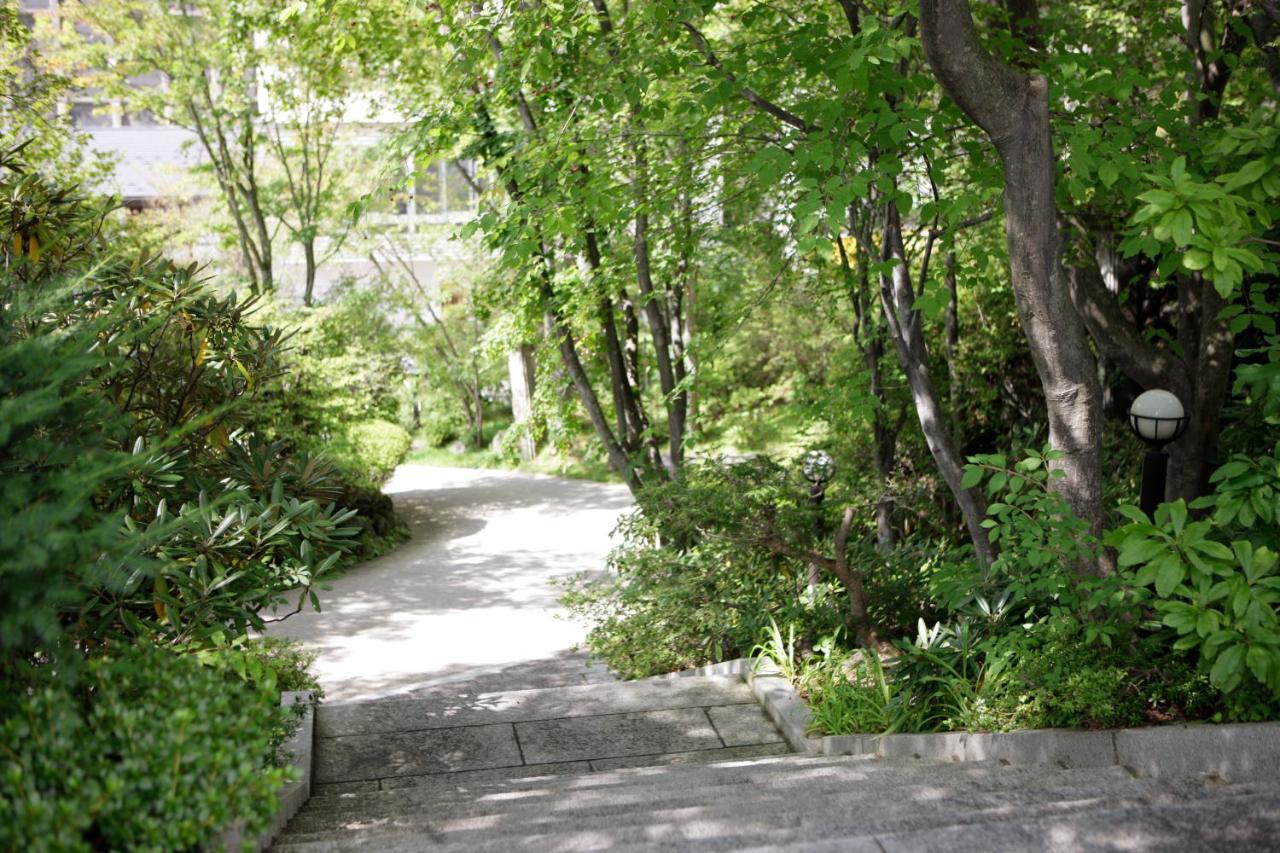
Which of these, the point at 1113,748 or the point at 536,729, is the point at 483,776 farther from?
the point at 1113,748

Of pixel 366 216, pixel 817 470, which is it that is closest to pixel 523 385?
pixel 366 216

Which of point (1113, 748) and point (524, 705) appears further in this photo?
point (524, 705)

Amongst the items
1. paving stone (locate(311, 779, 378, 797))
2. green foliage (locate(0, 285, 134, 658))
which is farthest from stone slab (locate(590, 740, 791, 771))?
green foliage (locate(0, 285, 134, 658))

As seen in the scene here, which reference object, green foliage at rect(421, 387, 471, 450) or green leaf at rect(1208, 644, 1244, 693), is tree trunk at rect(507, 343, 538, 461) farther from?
green leaf at rect(1208, 644, 1244, 693)

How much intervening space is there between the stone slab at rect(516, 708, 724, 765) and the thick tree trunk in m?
2.25

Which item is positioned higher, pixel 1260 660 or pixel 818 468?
pixel 818 468

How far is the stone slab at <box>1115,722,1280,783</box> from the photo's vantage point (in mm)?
4098

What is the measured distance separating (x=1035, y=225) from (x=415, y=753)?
13.0 ft

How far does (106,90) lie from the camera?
50.4 ft

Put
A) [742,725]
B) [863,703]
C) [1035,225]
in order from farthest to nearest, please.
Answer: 1. [742,725]
2. [863,703]
3. [1035,225]

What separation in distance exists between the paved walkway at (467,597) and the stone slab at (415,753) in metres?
2.32

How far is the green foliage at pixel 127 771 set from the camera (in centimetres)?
254

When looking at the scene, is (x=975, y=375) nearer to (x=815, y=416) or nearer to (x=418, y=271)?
(x=815, y=416)

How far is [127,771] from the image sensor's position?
8.82 ft
